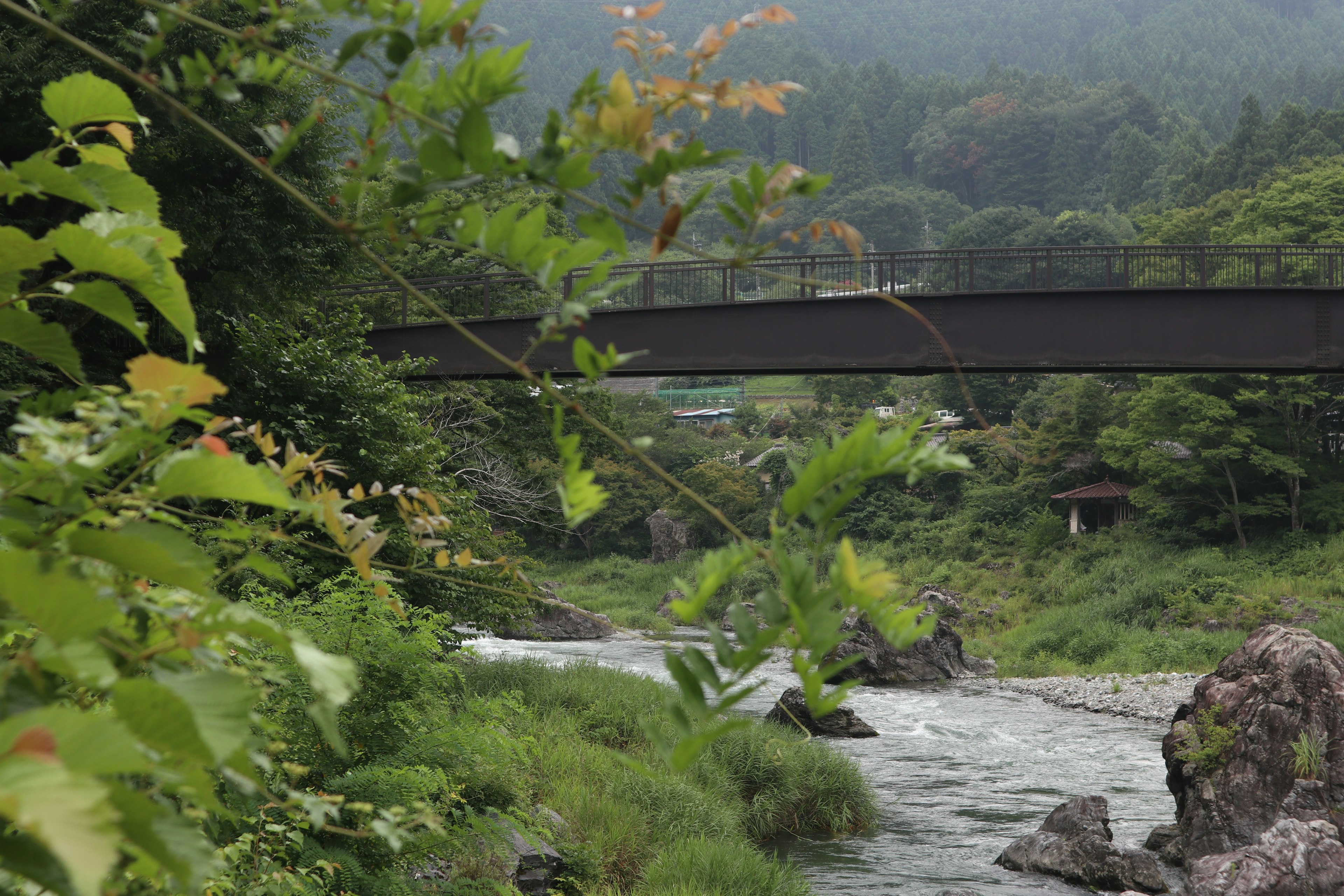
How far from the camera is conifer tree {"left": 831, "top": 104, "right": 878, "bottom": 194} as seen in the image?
11006 cm

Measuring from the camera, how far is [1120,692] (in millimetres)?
23531

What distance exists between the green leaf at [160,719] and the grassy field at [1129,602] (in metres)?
25.2

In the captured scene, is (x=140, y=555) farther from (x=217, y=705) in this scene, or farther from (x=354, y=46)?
(x=354, y=46)

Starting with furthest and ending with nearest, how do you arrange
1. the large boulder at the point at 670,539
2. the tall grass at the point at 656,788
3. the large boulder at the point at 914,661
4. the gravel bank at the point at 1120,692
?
1. the large boulder at the point at 670,539
2. the large boulder at the point at 914,661
3. the gravel bank at the point at 1120,692
4. the tall grass at the point at 656,788

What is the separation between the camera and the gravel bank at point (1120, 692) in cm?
2170

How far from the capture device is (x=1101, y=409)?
41.3 metres

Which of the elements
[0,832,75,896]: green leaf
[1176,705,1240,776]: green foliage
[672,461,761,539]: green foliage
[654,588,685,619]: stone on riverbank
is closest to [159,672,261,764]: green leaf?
[0,832,75,896]: green leaf

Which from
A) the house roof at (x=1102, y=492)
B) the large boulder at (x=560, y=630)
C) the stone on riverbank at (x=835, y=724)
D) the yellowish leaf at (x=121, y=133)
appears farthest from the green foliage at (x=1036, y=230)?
the yellowish leaf at (x=121, y=133)

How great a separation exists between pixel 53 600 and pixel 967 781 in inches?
671

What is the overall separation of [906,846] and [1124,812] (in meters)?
3.64

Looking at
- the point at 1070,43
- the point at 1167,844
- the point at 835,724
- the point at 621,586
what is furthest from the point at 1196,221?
the point at 1070,43

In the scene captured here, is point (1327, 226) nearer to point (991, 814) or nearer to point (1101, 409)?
point (1101, 409)

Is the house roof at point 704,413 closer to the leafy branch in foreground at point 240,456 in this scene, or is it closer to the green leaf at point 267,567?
the leafy branch in foreground at point 240,456

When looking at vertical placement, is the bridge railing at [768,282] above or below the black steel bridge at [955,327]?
above
